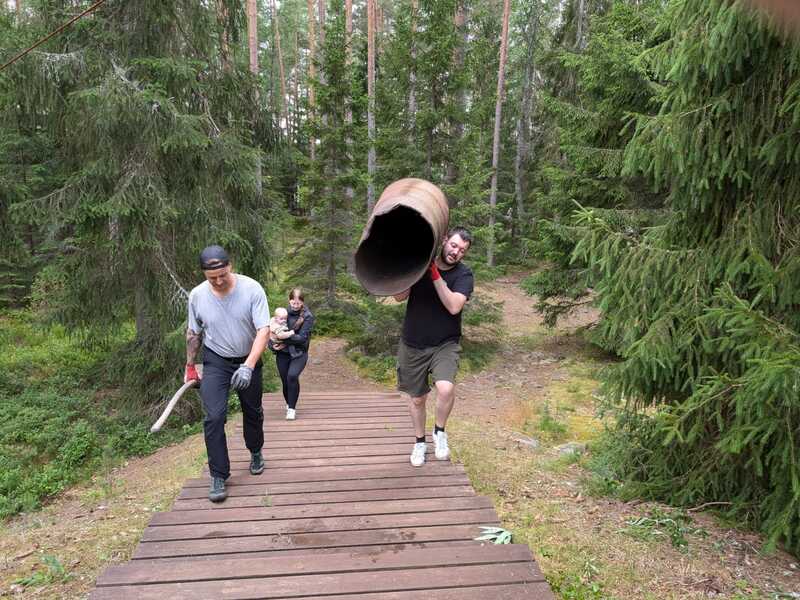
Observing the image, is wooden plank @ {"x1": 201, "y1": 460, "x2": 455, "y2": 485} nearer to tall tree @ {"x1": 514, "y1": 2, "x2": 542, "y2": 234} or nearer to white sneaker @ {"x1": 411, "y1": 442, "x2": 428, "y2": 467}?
white sneaker @ {"x1": 411, "y1": 442, "x2": 428, "y2": 467}

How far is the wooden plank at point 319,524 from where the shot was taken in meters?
3.55

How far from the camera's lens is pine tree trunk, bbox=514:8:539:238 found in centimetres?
2695

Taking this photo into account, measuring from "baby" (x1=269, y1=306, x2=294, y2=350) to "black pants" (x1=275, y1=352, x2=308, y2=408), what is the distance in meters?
0.16

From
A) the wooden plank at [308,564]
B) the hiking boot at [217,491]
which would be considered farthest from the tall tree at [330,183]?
the wooden plank at [308,564]

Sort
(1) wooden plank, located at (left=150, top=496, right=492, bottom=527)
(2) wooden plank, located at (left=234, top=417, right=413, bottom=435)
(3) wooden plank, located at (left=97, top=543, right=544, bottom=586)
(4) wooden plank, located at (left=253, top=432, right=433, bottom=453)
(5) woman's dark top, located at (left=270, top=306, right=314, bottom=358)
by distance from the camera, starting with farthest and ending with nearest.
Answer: (5) woman's dark top, located at (left=270, top=306, right=314, bottom=358), (2) wooden plank, located at (left=234, top=417, right=413, bottom=435), (4) wooden plank, located at (left=253, top=432, right=433, bottom=453), (1) wooden plank, located at (left=150, top=496, right=492, bottom=527), (3) wooden plank, located at (left=97, top=543, right=544, bottom=586)

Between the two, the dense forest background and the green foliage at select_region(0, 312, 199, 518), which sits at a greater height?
the dense forest background

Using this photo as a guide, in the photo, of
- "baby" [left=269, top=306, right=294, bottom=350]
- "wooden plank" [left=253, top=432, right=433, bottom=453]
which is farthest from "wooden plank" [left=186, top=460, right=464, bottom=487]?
"baby" [left=269, top=306, right=294, bottom=350]

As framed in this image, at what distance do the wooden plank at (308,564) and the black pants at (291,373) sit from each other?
141 inches

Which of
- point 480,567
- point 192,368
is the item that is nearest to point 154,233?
point 192,368

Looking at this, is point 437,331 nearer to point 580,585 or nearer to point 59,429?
point 580,585

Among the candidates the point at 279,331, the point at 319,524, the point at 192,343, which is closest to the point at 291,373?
the point at 279,331

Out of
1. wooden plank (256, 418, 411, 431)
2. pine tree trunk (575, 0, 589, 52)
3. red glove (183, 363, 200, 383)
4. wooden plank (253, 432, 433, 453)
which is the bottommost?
wooden plank (256, 418, 411, 431)

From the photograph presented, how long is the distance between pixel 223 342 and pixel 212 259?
723mm

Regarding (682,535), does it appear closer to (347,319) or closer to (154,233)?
(154,233)
